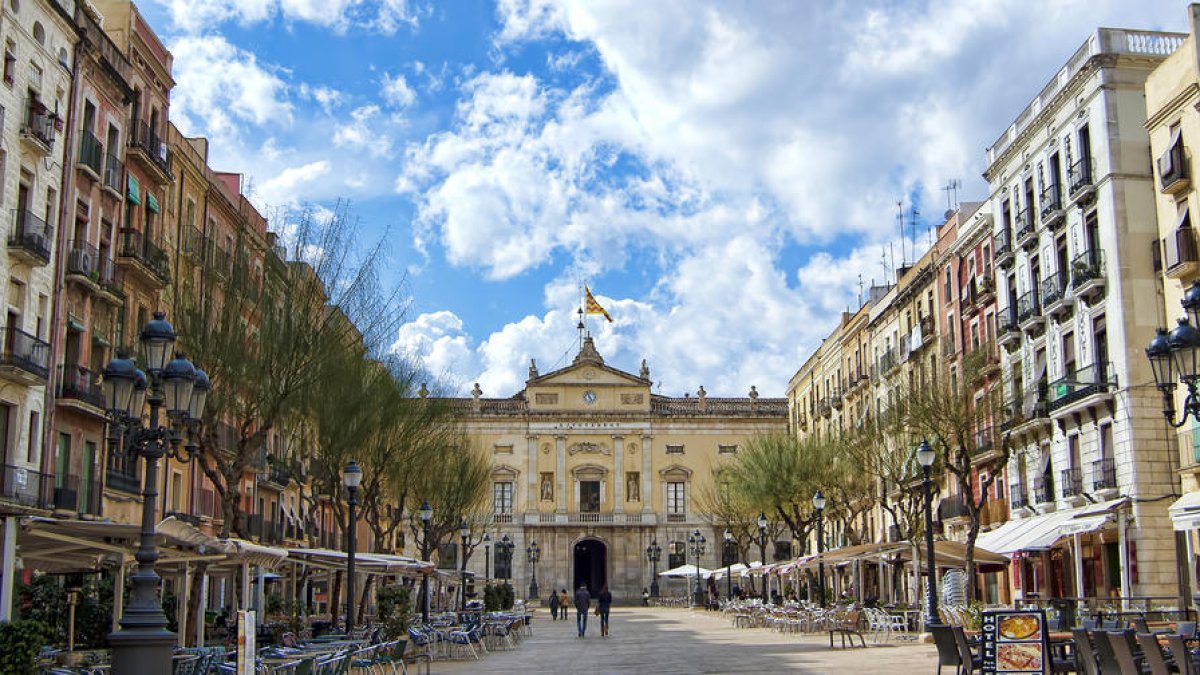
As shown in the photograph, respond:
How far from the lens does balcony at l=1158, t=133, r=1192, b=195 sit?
1177 inches

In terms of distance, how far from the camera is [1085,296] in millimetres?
34531

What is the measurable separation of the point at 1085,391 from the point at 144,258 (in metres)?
26.1

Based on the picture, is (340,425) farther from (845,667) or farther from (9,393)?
(845,667)

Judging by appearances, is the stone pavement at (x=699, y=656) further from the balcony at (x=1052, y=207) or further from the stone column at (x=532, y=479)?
the stone column at (x=532, y=479)

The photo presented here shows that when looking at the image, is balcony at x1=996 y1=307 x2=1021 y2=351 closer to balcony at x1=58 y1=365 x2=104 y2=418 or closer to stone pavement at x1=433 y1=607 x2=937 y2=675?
stone pavement at x1=433 y1=607 x2=937 y2=675

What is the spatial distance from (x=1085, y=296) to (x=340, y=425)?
2070cm

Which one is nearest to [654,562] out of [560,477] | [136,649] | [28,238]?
[560,477]

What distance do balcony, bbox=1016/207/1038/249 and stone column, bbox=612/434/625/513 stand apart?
50.6m

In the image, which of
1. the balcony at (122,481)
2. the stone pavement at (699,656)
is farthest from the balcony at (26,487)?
the stone pavement at (699,656)

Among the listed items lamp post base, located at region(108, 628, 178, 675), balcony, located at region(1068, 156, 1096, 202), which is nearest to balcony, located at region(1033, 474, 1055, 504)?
balcony, located at region(1068, 156, 1096, 202)

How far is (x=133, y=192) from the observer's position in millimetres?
33375

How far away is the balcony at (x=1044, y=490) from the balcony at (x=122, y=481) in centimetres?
2657

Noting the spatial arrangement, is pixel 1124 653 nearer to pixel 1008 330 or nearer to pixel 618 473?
pixel 1008 330

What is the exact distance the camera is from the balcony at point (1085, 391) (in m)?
33.3
